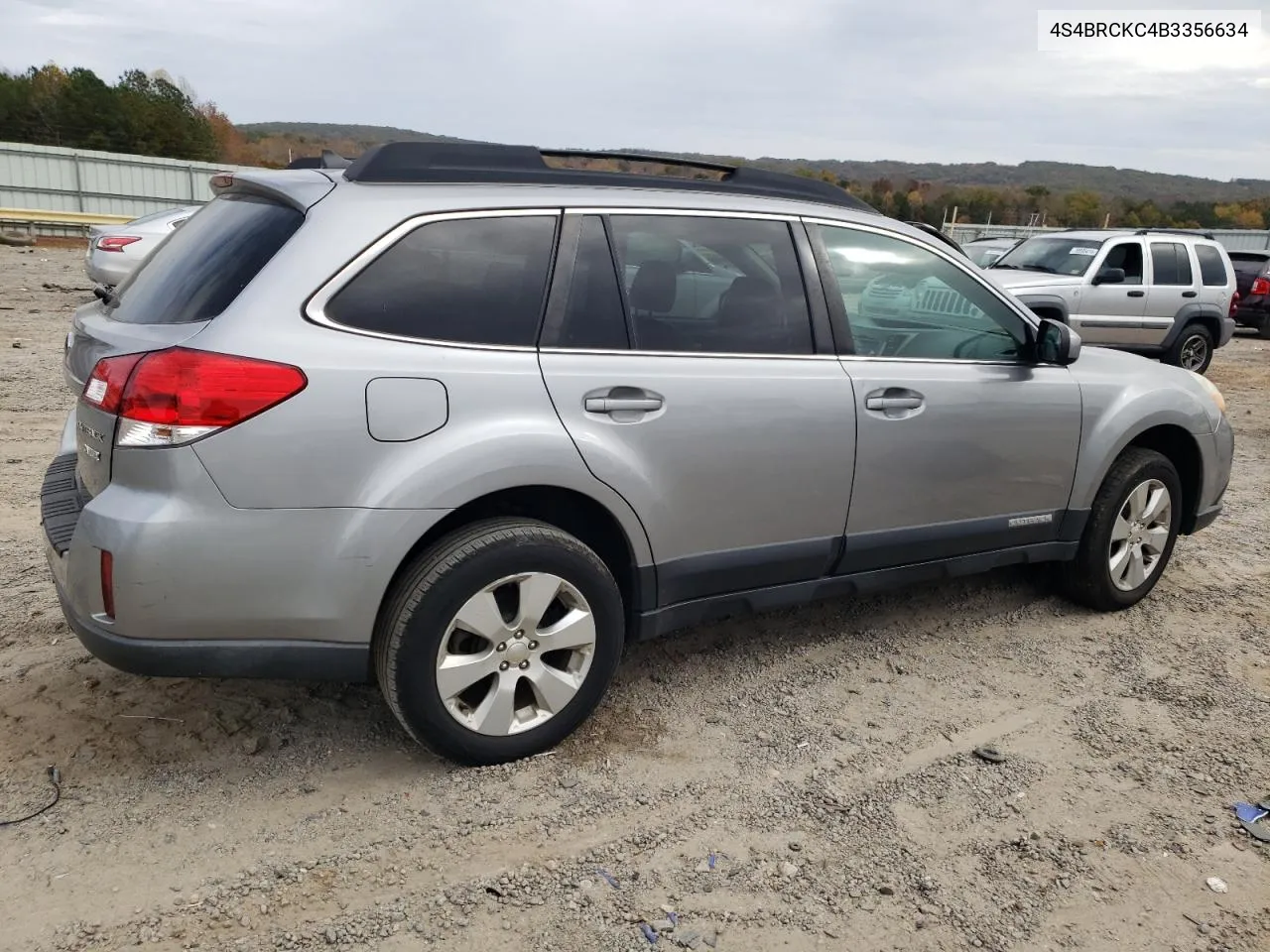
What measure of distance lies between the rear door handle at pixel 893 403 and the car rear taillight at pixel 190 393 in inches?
78.4

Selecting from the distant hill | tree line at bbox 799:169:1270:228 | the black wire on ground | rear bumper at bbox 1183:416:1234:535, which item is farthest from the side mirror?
the distant hill

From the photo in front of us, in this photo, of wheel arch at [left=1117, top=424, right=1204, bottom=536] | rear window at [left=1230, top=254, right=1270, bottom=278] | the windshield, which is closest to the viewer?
wheel arch at [left=1117, top=424, right=1204, bottom=536]

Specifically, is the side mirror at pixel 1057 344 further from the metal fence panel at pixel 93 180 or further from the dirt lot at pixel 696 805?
the metal fence panel at pixel 93 180

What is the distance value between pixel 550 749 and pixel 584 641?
1.28 feet

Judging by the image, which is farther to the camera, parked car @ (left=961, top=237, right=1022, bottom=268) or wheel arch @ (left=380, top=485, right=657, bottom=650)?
parked car @ (left=961, top=237, right=1022, bottom=268)

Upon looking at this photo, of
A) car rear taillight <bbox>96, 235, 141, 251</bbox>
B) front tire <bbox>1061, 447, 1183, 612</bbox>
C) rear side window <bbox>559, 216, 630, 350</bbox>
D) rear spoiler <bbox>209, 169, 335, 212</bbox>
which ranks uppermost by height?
rear spoiler <bbox>209, 169, 335, 212</bbox>

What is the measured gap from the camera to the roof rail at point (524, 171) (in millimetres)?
3074

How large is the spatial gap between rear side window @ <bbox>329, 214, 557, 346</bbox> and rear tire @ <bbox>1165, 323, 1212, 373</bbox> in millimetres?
11596

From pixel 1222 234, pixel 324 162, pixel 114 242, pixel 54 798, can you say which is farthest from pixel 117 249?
pixel 1222 234

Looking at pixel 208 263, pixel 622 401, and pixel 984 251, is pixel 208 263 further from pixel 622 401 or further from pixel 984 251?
pixel 984 251

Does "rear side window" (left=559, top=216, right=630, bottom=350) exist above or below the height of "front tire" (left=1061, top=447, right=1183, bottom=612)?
above

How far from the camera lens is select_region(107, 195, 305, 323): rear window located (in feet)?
9.34

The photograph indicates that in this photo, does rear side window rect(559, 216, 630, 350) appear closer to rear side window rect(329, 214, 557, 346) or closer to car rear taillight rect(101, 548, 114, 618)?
rear side window rect(329, 214, 557, 346)

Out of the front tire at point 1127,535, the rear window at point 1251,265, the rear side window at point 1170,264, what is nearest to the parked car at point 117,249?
the front tire at point 1127,535
